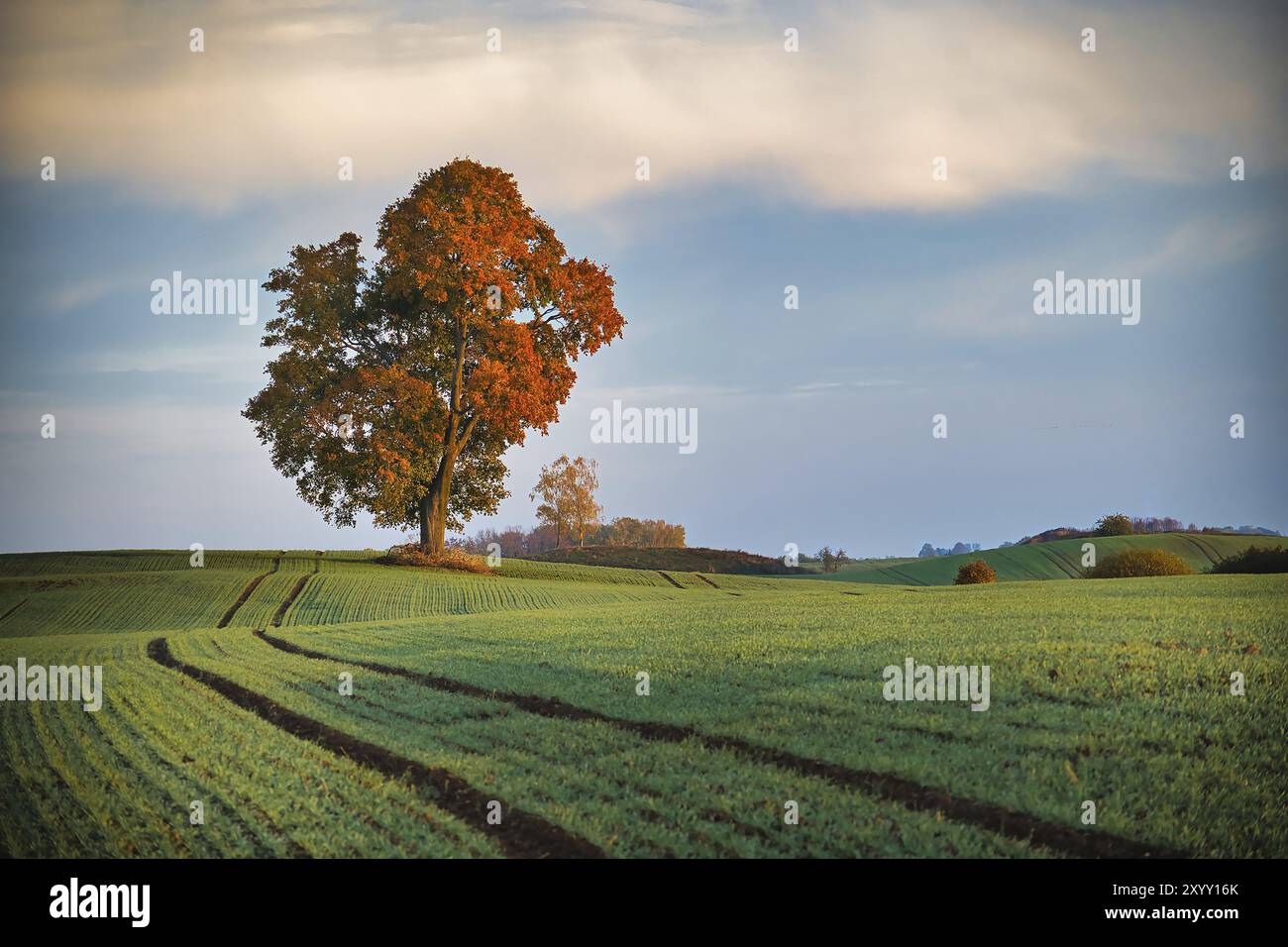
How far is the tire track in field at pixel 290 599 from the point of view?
3044cm

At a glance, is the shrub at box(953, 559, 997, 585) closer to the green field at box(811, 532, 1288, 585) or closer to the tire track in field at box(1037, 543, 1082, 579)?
the green field at box(811, 532, 1288, 585)

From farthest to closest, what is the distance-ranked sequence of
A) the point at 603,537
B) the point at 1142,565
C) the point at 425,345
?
the point at 603,537
the point at 425,345
the point at 1142,565

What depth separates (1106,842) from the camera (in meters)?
7.73

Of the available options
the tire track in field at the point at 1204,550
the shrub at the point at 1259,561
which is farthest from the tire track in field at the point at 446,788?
the tire track in field at the point at 1204,550

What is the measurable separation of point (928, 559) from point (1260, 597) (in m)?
48.7

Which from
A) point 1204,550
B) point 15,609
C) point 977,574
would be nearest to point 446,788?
point 15,609

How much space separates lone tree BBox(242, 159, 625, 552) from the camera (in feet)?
130

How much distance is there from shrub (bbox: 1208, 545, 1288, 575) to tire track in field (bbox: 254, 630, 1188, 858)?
92.3 feet

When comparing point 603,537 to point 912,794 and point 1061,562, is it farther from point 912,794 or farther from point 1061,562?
point 912,794

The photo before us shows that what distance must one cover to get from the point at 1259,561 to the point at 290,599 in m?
36.3

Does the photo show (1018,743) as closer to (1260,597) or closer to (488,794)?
(488,794)

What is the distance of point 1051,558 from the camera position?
5869 cm

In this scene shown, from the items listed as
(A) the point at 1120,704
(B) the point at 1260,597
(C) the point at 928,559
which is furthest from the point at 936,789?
(C) the point at 928,559

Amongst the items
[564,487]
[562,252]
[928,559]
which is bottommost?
[928,559]
